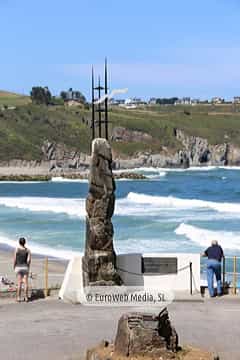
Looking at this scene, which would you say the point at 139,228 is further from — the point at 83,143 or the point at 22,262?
the point at 83,143

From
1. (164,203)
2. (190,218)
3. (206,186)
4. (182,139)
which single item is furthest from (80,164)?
(190,218)

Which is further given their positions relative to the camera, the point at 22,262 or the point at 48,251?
the point at 48,251

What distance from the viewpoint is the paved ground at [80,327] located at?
12.0 m

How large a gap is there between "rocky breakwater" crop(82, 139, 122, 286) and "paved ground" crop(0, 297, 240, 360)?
83 centimetres

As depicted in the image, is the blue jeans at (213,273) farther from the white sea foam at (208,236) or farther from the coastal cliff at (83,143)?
the coastal cliff at (83,143)

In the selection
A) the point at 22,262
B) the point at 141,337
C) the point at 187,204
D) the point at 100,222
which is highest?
the point at 187,204

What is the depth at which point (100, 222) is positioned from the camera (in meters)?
15.5

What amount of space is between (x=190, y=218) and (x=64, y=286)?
33177 mm

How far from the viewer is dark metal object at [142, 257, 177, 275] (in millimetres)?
16125

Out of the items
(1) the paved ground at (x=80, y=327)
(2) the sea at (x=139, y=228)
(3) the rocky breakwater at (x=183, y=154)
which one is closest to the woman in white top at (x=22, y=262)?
(1) the paved ground at (x=80, y=327)

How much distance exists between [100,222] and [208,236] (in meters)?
21.5

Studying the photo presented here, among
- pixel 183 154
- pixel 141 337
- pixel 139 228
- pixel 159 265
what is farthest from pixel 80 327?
pixel 183 154

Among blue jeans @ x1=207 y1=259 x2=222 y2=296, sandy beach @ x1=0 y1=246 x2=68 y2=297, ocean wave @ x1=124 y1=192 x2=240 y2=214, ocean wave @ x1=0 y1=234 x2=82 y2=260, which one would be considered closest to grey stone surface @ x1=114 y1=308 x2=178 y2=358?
blue jeans @ x1=207 y1=259 x2=222 y2=296

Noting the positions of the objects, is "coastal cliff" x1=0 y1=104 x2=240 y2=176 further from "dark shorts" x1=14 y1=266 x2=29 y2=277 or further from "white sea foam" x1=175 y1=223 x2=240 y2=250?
"dark shorts" x1=14 y1=266 x2=29 y2=277
